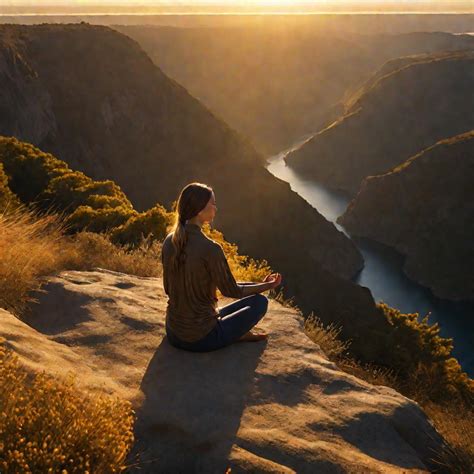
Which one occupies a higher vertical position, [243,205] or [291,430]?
[291,430]

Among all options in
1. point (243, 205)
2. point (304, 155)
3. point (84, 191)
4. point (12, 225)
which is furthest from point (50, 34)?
point (304, 155)

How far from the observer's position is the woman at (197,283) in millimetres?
5770

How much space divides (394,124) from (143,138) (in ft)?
400

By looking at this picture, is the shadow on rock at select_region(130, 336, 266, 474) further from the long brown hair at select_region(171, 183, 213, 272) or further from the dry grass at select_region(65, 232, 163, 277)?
the dry grass at select_region(65, 232, 163, 277)

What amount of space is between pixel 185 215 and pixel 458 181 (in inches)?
4227

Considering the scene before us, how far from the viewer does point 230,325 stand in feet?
20.6

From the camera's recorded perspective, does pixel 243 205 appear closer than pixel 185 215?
No

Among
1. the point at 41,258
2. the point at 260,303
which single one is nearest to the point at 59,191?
the point at 41,258

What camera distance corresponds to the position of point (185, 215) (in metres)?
5.79

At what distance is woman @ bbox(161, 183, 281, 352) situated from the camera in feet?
18.9

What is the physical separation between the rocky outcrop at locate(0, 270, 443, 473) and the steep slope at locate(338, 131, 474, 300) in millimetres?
93278

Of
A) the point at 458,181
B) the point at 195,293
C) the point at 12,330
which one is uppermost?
A: the point at 195,293

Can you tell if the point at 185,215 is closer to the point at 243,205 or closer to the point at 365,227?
the point at 243,205

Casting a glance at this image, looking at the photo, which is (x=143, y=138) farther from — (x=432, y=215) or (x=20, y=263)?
(x=432, y=215)
